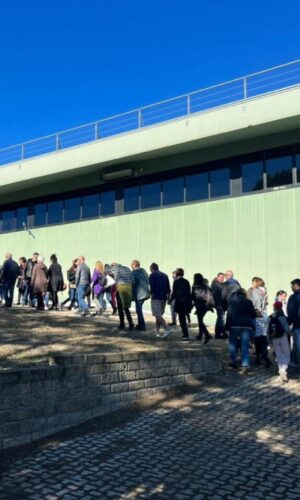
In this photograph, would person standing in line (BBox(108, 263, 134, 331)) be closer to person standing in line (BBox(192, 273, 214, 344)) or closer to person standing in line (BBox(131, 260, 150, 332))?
person standing in line (BBox(131, 260, 150, 332))

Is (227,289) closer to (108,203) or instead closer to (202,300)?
(202,300)

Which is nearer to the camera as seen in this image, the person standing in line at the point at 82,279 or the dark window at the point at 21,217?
the person standing in line at the point at 82,279

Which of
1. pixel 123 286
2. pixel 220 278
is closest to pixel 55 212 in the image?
pixel 220 278

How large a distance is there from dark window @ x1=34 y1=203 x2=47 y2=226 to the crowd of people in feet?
29.1

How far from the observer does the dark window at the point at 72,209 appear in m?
21.5

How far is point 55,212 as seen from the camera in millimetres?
22500

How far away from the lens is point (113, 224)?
19.8 m

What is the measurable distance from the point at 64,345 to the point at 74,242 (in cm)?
1327

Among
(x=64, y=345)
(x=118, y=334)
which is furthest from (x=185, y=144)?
(x=64, y=345)

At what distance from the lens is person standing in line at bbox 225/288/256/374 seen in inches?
359

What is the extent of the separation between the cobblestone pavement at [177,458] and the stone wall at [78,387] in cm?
33

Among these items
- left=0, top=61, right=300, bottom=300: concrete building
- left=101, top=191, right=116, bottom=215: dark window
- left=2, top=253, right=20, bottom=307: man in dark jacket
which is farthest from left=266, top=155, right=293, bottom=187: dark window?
left=2, top=253, right=20, bottom=307: man in dark jacket

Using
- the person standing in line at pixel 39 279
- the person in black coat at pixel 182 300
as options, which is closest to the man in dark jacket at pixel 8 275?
the person standing in line at pixel 39 279

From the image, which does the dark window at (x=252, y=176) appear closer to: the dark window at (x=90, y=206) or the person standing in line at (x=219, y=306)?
the person standing in line at (x=219, y=306)
